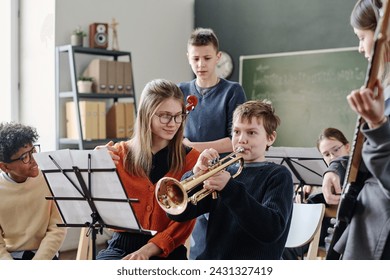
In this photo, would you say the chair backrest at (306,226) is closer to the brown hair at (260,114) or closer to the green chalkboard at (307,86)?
the brown hair at (260,114)

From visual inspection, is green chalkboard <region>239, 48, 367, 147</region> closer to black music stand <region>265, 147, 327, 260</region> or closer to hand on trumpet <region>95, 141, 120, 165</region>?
black music stand <region>265, 147, 327, 260</region>

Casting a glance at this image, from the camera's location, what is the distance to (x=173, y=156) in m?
2.01

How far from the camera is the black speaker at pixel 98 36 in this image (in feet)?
15.1

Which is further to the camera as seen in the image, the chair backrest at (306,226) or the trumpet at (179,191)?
the chair backrest at (306,226)

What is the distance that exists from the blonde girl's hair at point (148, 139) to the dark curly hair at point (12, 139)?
1.54 ft

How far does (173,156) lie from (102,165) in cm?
32

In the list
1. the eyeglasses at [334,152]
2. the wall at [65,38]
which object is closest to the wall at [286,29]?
the wall at [65,38]

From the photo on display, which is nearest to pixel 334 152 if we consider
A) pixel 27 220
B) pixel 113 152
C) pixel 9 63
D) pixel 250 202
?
pixel 113 152

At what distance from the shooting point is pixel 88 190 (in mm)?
1858

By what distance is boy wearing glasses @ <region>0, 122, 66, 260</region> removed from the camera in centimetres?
215

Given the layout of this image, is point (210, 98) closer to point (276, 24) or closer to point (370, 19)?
point (370, 19)

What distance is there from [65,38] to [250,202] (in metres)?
3.41
